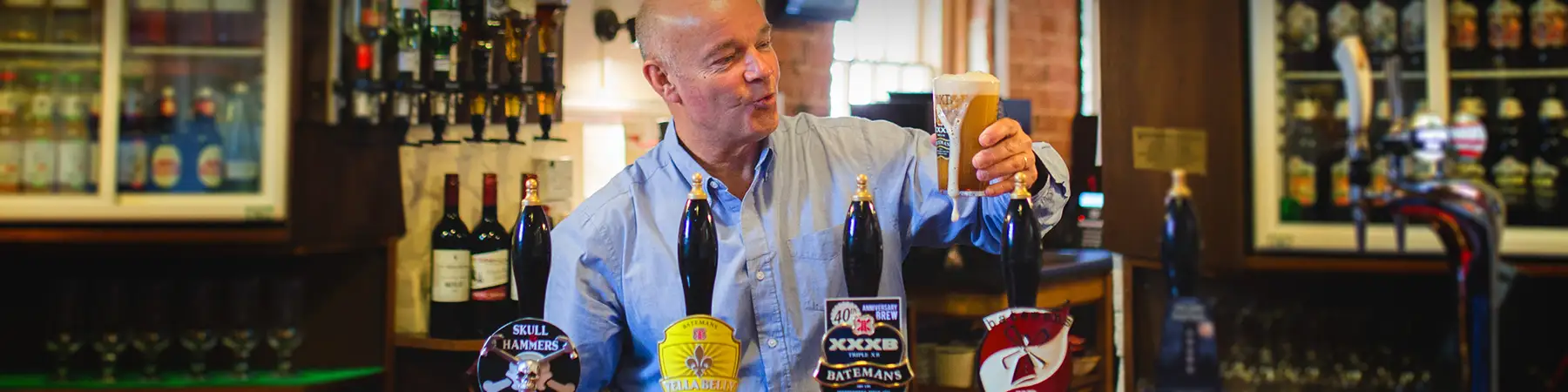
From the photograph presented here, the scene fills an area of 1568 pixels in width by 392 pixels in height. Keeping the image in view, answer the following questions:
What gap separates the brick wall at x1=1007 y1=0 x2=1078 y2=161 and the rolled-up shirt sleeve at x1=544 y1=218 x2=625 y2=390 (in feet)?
3.01

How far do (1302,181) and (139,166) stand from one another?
9.83ft

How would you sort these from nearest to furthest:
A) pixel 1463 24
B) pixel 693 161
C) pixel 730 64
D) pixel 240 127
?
pixel 730 64
pixel 693 161
pixel 1463 24
pixel 240 127

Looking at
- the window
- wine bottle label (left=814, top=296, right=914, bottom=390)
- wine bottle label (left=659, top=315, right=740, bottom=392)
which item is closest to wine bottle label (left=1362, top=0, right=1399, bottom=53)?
the window

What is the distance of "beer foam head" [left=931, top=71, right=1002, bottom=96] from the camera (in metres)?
1.21

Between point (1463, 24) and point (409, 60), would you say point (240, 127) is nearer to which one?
point (409, 60)

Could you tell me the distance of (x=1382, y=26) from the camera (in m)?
2.09

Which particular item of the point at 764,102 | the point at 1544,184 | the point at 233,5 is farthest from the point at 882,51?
the point at 233,5

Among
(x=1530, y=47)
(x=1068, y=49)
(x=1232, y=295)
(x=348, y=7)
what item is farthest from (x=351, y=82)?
(x=1530, y=47)

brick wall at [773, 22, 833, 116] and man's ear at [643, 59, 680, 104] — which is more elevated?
brick wall at [773, 22, 833, 116]

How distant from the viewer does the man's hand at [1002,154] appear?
3.96 feet

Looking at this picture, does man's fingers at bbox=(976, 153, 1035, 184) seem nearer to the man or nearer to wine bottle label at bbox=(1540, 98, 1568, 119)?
the man

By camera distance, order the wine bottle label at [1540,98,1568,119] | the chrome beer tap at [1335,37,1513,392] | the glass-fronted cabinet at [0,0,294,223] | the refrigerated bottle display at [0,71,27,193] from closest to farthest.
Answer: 1. the chrome beer tap at [1335,37,1513,392]
2. the wine bottle label at [1540,98,1568,119]
3. the glass-fronted cabinet at [0,0,294,223]
4. the refrigerated bottle display at [0,71,27,193]

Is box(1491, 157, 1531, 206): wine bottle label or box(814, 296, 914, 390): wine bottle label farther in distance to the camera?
box(1491, 157, 1531, 206): wine bottle label

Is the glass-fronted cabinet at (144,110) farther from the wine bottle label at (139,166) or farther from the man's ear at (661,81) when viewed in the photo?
the man's ear at (661,81)
